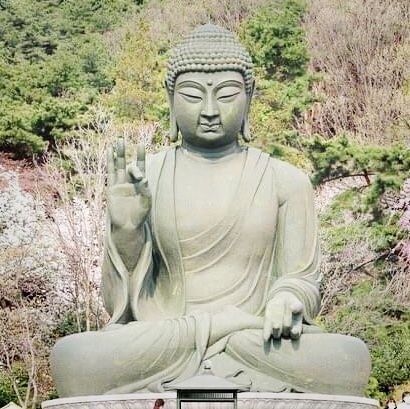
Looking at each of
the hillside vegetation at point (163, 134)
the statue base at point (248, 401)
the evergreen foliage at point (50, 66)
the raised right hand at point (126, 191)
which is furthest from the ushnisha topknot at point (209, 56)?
the evergreen foliage at point (50, 66)

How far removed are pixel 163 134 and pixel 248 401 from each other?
54.8ft

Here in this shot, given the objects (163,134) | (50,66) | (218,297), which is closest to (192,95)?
(218,297)

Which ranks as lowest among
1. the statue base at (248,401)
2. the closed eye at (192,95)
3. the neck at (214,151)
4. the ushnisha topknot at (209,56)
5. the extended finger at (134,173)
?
the statue base at (248,401)

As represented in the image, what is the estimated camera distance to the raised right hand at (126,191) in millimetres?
7855

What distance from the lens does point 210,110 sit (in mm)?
8375

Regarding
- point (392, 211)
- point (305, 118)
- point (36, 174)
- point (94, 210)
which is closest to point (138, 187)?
point (94, 210)

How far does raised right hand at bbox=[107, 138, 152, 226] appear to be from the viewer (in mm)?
7855

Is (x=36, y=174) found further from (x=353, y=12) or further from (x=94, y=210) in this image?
(x=353, y=12)

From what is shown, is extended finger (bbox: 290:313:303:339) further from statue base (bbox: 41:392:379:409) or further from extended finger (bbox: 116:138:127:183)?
extended finger (bbox: 116:138:127:183)

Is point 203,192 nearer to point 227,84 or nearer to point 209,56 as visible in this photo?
point 227,84

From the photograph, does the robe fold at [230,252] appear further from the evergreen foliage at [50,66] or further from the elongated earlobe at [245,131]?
the evergreen foliage at [50,66]

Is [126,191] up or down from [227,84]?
down

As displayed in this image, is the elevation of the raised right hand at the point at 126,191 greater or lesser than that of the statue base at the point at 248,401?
greater

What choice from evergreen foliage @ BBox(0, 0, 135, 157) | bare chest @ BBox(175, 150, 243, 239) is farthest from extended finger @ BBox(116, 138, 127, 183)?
evergreen foliage @ BBox(0, 0, 135, 157)
